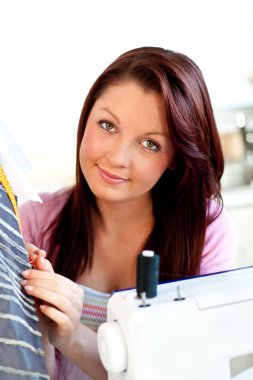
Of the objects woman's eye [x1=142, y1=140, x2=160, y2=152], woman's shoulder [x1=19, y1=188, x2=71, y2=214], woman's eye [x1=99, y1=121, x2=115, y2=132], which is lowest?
woman's shoulder [x1=19, y1=188, x2=71, y2=214]

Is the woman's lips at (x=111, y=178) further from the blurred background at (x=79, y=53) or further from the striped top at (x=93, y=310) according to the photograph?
the blurred background at (x=79, y=53)

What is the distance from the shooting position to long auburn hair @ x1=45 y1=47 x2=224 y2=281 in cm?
95

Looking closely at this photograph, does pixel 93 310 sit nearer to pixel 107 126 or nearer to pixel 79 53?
pixel 107 126

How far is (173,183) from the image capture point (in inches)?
45.3

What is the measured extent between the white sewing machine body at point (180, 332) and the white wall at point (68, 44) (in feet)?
5.05

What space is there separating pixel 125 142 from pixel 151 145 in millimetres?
59

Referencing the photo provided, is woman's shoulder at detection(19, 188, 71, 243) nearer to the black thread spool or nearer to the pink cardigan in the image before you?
the pink cardigan

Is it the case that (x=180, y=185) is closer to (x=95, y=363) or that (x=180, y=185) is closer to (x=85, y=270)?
(x=85, y=270)

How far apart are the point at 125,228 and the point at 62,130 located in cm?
104

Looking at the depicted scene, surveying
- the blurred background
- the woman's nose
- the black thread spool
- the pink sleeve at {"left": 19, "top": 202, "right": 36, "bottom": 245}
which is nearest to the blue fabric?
the black thread spool

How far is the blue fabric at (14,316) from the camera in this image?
1.89 feet

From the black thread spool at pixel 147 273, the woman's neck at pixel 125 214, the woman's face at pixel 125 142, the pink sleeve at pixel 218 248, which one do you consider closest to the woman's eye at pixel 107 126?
the woman's face at pixel 125 142

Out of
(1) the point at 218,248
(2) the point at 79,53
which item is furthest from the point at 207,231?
(2) the point at 79,53

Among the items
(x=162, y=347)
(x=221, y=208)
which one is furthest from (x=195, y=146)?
(x=162, y=347)
